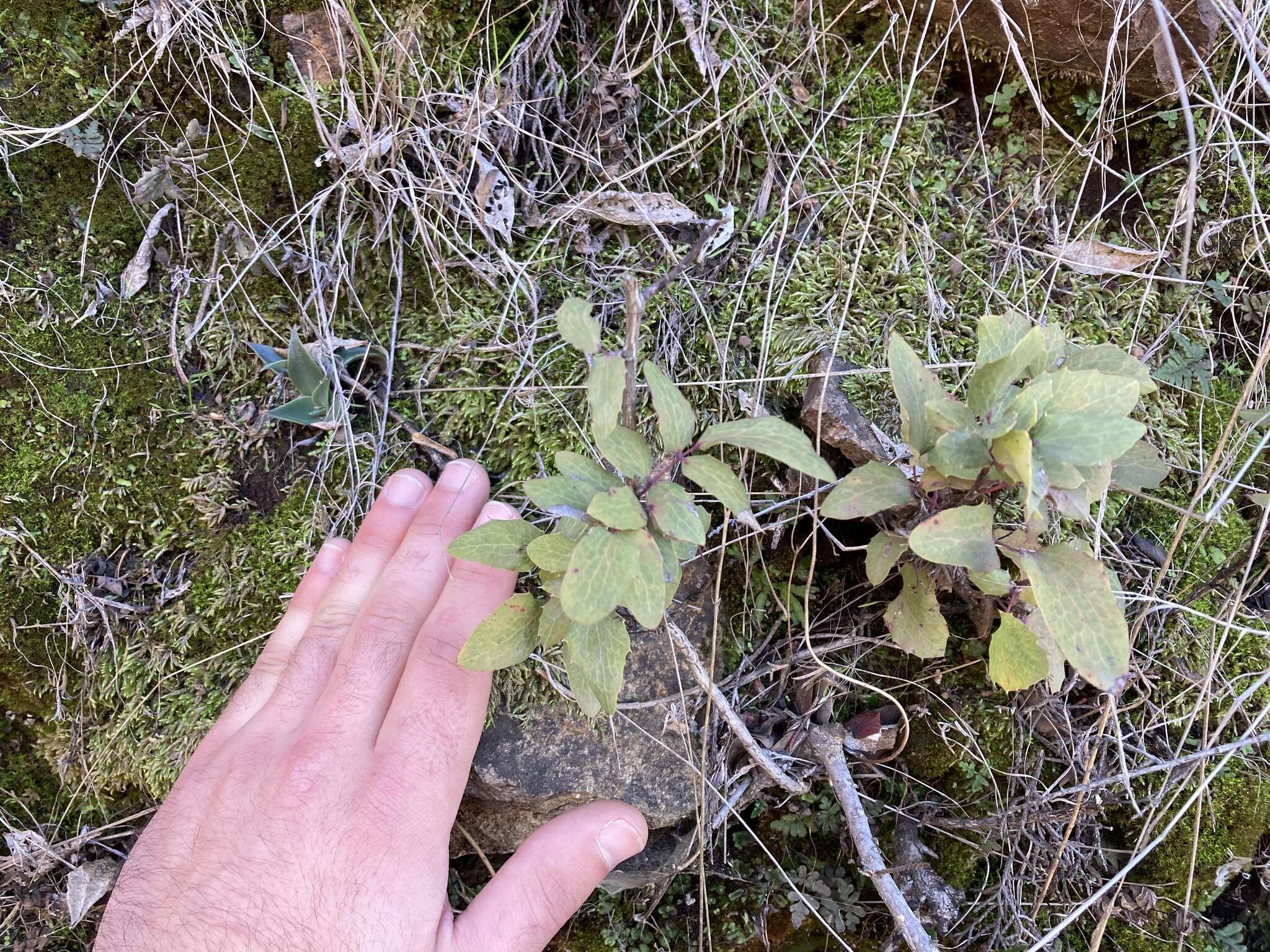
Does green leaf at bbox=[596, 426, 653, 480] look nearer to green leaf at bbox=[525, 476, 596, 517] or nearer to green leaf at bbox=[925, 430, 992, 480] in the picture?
green leaf at bbox=[525, 476, 596, 517]

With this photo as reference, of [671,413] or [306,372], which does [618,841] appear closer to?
[671,413]

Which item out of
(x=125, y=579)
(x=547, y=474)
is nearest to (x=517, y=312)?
(x=547, y=474)

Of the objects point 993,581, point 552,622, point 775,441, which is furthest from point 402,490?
point 993,581

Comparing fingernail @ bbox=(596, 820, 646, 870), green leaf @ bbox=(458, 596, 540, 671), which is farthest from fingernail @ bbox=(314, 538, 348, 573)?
fingernail @ bbox=(596, 820, 646, 870)

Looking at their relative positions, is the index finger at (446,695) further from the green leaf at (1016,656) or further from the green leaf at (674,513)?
the green leaf at (1016,656)

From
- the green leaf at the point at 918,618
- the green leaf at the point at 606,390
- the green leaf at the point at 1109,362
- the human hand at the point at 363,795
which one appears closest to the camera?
the green leaf at the point at 606,390

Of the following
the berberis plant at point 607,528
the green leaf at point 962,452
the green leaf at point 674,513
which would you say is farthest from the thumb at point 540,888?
the green leaf at point 962,452
